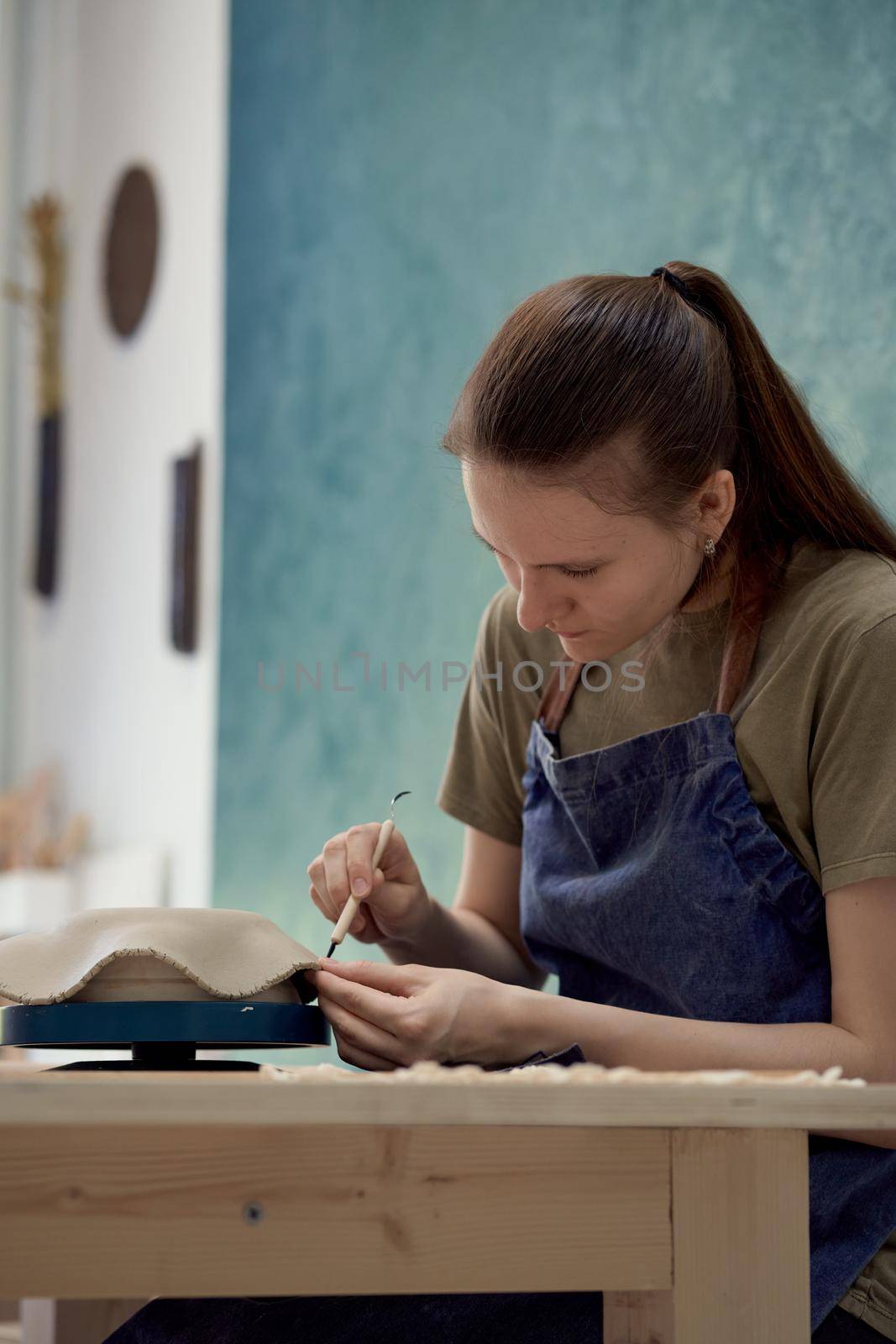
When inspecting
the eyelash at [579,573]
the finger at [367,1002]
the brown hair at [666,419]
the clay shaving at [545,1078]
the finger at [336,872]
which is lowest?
the finger at [367,1002]

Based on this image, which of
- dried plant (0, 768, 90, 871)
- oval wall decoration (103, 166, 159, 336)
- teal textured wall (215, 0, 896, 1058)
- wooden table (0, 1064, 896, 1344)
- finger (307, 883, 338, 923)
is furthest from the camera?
dried plant (0, 768, 90, 871)

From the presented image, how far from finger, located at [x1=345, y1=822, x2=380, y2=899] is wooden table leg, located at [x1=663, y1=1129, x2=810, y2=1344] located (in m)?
0.59

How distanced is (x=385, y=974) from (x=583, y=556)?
42 cm

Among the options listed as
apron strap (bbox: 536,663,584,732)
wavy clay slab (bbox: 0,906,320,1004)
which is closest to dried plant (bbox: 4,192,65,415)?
apron strap (bbox: 536,663,584,732)

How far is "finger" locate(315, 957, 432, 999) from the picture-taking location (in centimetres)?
107

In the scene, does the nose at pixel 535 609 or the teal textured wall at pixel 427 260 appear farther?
the teal textured wall at pixel 427 260

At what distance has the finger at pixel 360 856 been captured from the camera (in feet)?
4.36

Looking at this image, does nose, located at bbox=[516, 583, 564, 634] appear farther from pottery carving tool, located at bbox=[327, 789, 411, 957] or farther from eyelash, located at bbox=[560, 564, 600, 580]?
pottery carving tool, located at bbox=[327, 789, 411, 957]

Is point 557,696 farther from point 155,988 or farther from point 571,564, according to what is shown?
point 155,988

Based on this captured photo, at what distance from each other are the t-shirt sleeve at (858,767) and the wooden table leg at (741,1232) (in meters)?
0.42

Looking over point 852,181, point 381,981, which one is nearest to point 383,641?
point 852,181

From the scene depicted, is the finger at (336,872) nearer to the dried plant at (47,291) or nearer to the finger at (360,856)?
the finger at (360,856)

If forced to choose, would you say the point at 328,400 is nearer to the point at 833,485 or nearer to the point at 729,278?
the point at 729,278

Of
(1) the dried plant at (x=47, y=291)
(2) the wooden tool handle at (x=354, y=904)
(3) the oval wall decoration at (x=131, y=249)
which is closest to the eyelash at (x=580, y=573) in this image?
(2) the wooden tool handle at (x=354, y=904)
